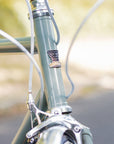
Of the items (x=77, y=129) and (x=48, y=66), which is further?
(x=48, y=66)

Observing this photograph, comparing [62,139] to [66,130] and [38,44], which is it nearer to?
[66,130]

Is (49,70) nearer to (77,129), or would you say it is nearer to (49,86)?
(49,86)

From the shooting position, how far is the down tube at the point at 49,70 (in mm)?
712

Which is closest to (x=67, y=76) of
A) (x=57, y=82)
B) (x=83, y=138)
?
(x=57, y=82)

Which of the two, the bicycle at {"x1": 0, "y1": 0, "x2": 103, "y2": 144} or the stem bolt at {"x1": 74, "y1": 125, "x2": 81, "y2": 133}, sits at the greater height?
the bicycle at {"x1": 0, "y1": 0, "x2": 103, "y2": 144}

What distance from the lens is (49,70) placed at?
73cm

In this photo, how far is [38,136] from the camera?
624 millimetres

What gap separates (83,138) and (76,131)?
26 millimetres

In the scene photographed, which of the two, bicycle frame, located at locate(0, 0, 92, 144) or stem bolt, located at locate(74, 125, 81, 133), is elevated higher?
bicycle frame, located at locate(0, 0, 92, 144)

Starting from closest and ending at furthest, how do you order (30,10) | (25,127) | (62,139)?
(62,139) → (30,10) → (25,127)

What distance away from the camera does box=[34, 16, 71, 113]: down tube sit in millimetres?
712

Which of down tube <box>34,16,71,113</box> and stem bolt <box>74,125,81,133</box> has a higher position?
down tube <box>34,16,71,113</box>

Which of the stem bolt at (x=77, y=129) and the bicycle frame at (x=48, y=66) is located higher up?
the bicycle frame at (x=48, y=66)

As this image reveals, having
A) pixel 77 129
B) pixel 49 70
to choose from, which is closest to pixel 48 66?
pixel 49 70
